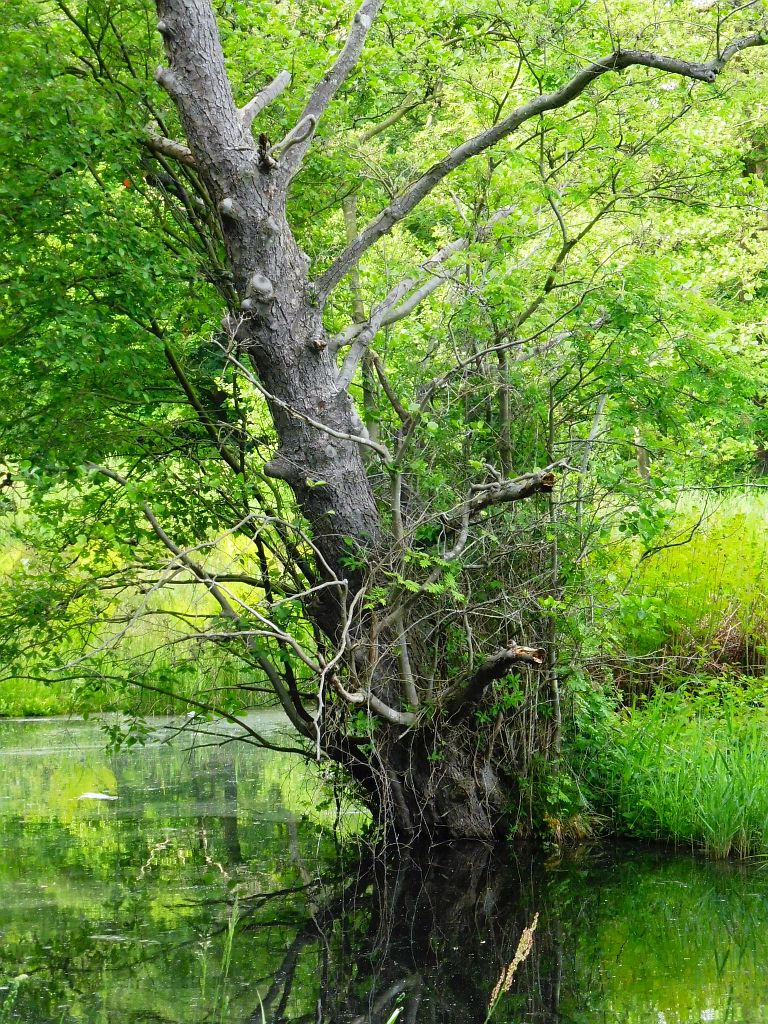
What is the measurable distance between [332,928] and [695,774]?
2238 mm

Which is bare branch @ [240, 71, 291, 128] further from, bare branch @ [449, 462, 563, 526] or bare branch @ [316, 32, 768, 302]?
bare branch @ [449, 462, 563, 526]

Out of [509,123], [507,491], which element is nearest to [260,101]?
[509,123]

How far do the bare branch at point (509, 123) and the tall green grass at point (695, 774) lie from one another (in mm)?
3046

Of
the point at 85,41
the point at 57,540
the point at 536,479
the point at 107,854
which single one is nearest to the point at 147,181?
the point at 85,41

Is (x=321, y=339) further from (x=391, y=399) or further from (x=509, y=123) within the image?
(x=509, y=123)

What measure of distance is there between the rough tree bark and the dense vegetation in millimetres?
19

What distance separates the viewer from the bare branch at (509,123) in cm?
561

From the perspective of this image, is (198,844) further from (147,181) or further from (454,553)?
(147,181)

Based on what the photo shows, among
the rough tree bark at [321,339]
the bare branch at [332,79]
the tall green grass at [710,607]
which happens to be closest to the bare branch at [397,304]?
the rough tree bark at [321,339]

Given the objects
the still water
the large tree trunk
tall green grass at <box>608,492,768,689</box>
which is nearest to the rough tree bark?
the large tree trunk

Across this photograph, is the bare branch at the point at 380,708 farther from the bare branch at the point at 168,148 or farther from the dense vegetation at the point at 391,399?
the bare branch at the point at 168,148

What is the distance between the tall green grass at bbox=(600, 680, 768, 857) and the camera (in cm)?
594

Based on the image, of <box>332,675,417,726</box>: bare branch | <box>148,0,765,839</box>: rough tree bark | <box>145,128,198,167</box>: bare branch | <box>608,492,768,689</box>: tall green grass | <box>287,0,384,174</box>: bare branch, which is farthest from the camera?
<box>608,492,768,689</box>: tall green grass

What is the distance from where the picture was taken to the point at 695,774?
6.14 metres
